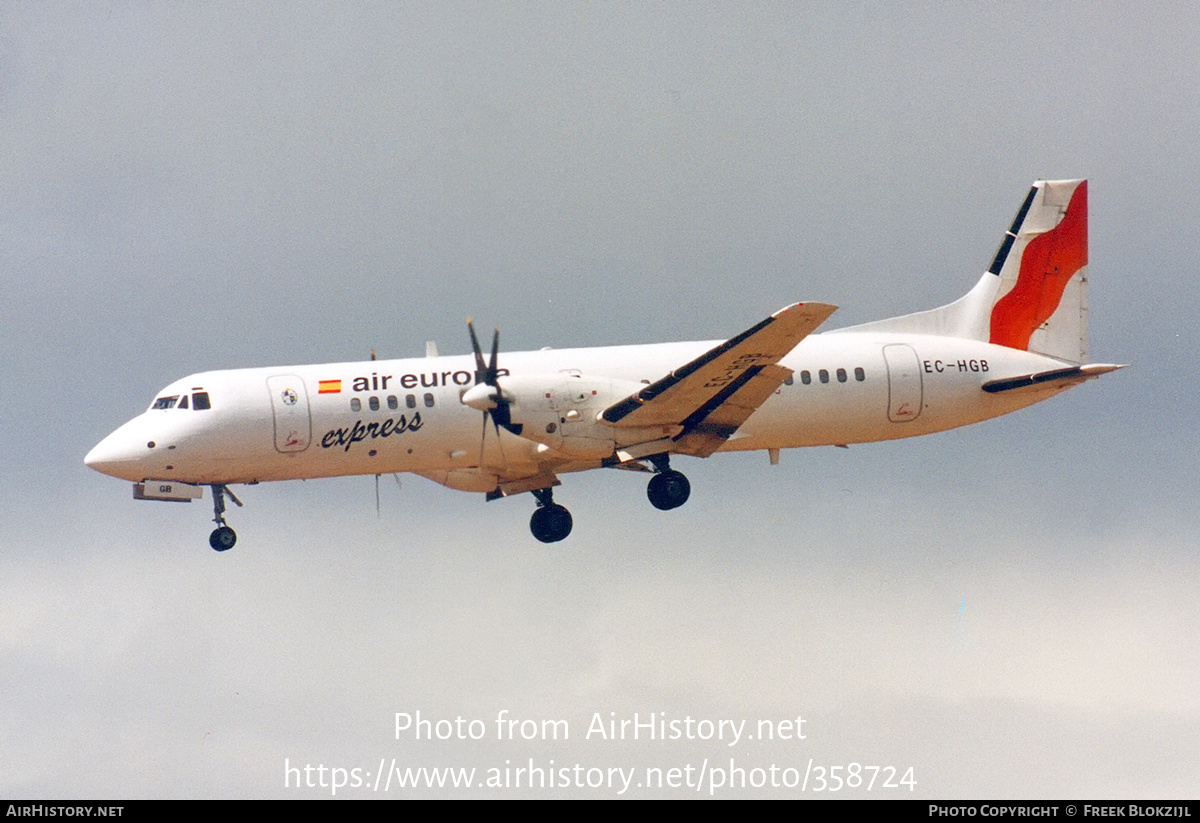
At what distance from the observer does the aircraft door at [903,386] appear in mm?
32312

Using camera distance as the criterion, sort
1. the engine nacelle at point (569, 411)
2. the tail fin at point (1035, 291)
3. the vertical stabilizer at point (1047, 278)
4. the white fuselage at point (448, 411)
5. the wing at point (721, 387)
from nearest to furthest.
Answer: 1. the wing at point (721, 387)
2. the engine nacelle at point (569, 411)
3. the white fuselage at point (448, 411)
4. the tail fin at point (1035, 291)
5. the vertical stabilizer at point (1047, 278)

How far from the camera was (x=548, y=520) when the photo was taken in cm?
3338

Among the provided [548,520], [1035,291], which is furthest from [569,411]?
[1035,291]

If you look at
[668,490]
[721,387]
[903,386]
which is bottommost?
[668,490]

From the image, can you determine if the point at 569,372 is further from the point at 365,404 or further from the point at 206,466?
the point at 206,466

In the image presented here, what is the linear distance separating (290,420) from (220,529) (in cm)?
255

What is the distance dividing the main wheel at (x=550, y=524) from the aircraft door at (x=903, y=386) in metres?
6.83

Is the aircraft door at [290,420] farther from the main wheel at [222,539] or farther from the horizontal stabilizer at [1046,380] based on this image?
the horizontal stabilizer at [1046,380]

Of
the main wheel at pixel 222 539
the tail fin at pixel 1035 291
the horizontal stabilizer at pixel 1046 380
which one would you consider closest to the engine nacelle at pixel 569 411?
the main wheel at pixel 222 539

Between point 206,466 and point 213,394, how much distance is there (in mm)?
1312

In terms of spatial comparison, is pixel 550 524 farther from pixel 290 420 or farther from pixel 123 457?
pixel 123 457
